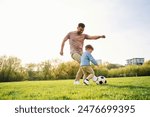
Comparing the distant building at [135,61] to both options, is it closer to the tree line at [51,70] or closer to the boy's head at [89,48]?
the tree line at [51,70]

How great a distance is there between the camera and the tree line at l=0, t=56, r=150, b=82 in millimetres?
9328

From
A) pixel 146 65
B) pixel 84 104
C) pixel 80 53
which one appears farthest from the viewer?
pixel 146 65

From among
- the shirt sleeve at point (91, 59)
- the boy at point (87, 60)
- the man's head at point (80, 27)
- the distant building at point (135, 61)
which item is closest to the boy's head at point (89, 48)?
the boy at point (87, 60)

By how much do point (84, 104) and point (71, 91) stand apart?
66 centimetres

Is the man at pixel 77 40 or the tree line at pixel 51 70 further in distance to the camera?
the tree line at pixel 51 70

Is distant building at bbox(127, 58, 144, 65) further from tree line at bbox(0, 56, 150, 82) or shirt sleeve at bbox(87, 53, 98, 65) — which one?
shirt sleeve at bbox(87, 53, 98, 65)

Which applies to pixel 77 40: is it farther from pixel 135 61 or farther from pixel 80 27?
pixel 135 61

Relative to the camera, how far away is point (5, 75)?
31.2ft

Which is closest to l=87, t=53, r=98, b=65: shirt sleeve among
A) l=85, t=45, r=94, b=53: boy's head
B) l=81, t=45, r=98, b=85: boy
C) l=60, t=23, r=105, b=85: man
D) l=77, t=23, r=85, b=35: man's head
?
l=81, t=45, r=98, b=85: boy

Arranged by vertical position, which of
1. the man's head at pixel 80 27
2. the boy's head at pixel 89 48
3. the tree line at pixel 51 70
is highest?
the man's head at pixel 80 27

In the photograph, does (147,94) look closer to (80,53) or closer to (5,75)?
(80,53)

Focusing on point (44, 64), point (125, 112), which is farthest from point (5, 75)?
point (125, 112)

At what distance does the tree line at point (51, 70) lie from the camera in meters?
9.33

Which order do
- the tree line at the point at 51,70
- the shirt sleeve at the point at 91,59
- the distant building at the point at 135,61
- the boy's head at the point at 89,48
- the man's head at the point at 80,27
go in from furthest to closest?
the tree line at the point at 51,70 < the distant building at the point at 135,61 < the man's head at the point at 80,27 < the boy's head at the point at 89,48 < the shirt sleeve at the point at 91,59
